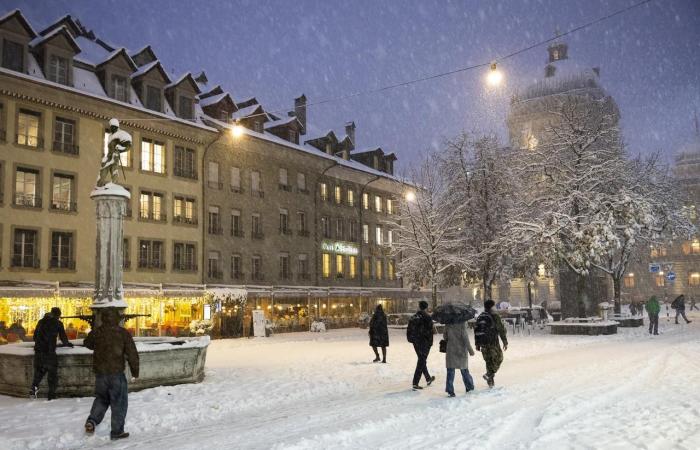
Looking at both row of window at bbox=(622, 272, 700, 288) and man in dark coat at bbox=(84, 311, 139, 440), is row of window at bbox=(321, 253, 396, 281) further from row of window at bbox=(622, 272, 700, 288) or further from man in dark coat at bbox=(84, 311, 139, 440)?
row of window at bbox=(622, 272, 700, 288)

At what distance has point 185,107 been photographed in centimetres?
3709

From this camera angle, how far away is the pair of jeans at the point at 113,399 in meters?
9.20

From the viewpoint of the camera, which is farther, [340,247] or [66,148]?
[340,247]

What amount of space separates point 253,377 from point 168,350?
2913mm

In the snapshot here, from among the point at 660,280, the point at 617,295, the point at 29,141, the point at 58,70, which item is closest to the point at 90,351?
the point at 29,141

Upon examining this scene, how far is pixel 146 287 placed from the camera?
32.6m

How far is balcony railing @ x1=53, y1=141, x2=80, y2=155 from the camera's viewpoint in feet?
99.6

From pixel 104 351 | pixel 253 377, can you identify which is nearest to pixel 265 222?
pixel 253 377

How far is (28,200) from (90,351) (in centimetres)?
1908

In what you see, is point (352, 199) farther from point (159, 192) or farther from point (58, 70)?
point (58, 70)

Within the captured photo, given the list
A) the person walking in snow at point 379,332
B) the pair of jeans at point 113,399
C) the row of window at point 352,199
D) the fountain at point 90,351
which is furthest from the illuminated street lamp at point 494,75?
the row of window at point 352,199

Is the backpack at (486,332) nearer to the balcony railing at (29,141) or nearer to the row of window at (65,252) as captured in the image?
the row of window at (65,252)

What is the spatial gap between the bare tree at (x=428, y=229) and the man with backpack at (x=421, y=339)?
23.2 m

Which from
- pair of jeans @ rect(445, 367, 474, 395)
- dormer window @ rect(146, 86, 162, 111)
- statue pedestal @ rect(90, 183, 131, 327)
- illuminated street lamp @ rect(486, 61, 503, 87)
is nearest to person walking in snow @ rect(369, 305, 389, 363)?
pair of jeans @ rect(445, 367, 474, 395)
